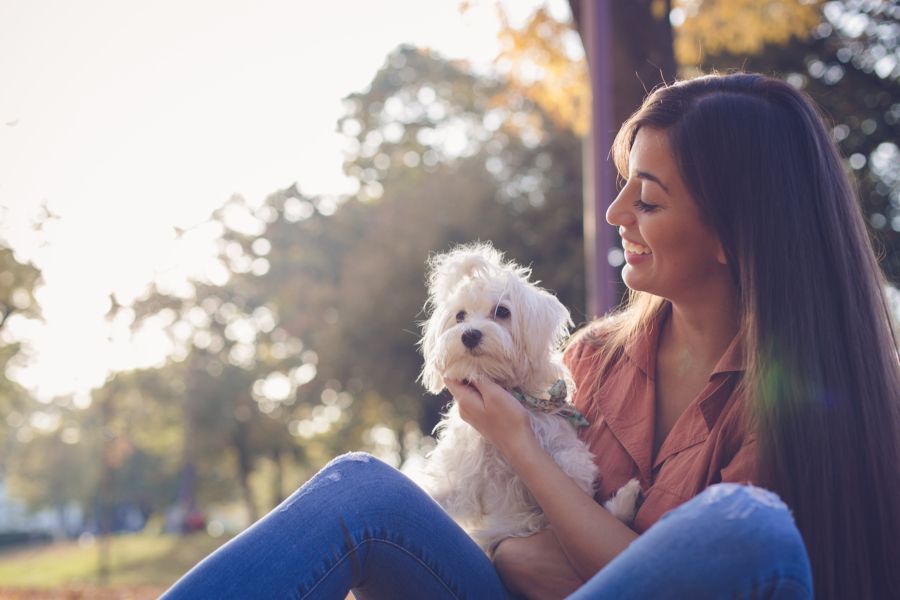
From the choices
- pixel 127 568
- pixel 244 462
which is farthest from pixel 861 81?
pixel 244 462

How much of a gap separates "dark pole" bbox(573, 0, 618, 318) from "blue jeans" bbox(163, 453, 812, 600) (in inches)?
151

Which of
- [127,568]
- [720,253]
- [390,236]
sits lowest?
[127,568]

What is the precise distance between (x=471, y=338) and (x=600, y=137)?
3548 mm

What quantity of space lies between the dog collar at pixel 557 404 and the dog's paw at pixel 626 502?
0.36m

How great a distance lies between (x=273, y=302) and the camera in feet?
66.9

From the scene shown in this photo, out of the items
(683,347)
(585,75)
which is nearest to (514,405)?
(683,347)

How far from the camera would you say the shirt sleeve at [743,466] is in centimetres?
221

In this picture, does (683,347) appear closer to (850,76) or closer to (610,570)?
(610,570)

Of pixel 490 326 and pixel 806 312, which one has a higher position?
pixel 806 312

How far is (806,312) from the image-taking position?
2256 mm

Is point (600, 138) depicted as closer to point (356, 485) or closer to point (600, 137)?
point (600, 137)

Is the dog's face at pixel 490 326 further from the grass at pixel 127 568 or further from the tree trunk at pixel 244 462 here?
the tree trunk at pixel 244 462

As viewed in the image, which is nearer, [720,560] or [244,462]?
[720,560]

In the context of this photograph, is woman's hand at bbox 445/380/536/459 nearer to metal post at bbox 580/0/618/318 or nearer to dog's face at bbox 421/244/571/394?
dog's face at bbox 421/244/571/394
